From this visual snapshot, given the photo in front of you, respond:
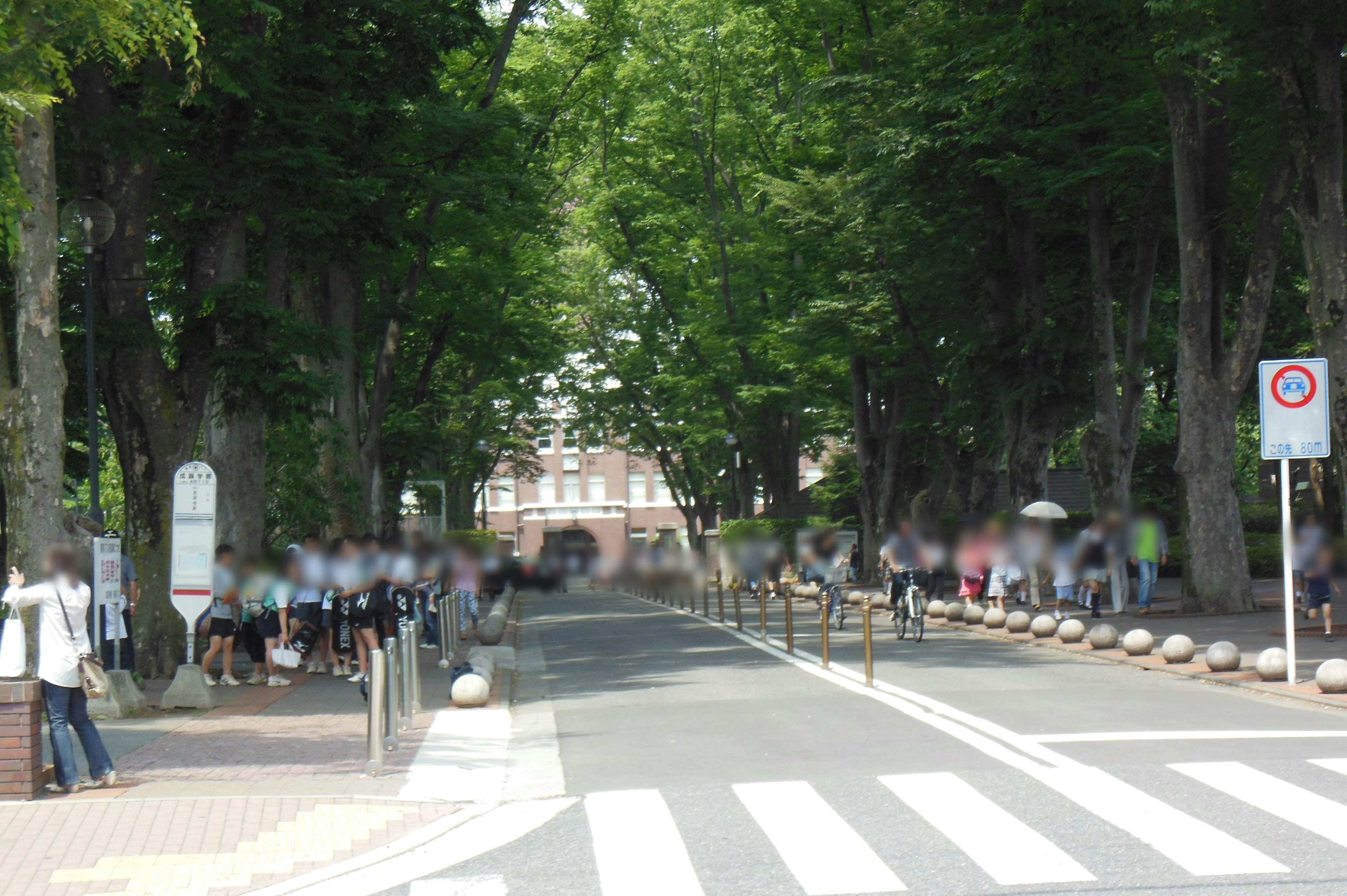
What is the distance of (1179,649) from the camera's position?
16.4 metres

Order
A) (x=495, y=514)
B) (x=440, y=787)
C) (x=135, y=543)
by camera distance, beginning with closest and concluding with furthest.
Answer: (x=440, y=787) < (x=135, y=543) < (x=495, y=514)

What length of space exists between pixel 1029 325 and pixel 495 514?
75.2 metres

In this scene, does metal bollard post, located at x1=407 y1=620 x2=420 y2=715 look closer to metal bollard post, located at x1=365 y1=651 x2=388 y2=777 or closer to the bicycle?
metal bollard post, located at x1=365 y1=651 x2=388 y2=777

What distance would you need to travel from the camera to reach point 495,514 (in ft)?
329

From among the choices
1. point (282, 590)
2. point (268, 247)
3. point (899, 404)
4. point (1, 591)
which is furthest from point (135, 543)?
point (899, 404)

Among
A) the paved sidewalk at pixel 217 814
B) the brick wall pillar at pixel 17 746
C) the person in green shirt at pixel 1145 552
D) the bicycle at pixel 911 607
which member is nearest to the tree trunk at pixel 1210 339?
the person in green shirt at pixel 1145 552

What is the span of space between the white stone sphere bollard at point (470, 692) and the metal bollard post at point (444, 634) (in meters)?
5.20

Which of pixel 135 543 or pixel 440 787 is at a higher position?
pixel 135 543

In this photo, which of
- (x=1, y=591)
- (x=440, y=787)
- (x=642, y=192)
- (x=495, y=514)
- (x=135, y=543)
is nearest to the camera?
(x=440, y=787)

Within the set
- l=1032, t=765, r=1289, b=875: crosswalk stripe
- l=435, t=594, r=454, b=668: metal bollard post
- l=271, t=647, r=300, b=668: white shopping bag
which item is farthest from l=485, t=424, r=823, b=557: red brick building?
l=1032, t=765, r=1289, b=875: crosswalk stripe

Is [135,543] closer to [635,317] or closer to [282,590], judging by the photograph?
[282,590]

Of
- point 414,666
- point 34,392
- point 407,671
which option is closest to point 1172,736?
point 407,671

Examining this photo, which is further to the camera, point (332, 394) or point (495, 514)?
point (495, 514)

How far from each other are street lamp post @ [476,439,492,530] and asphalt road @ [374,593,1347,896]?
1132 inches
